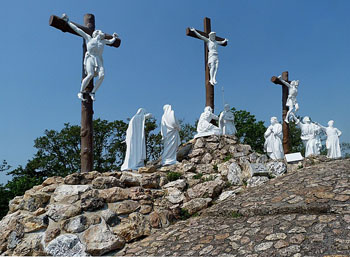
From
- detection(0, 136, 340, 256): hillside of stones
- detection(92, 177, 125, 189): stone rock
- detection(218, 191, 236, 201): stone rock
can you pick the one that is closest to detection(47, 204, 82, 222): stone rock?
detection(0, 136, 340, 256): hillside of stones

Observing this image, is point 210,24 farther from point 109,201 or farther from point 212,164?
point 109,201

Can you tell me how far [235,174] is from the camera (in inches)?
361

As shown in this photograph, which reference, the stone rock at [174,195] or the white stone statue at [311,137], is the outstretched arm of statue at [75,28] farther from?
the white stone statue at [311,137]

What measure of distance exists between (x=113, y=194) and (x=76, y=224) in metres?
1.12

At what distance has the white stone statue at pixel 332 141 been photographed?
→ 12211 mm

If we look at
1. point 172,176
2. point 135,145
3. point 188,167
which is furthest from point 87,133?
point 188,167

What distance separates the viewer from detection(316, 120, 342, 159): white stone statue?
12211mm

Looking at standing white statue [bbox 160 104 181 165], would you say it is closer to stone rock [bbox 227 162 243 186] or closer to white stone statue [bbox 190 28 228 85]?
stone rock [bbox 227 162 243 186]

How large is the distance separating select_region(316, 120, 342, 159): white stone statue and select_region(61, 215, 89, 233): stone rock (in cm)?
944

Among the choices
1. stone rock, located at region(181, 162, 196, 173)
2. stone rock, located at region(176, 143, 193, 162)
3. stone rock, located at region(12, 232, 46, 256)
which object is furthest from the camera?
stone rock, located at region(176, 143, 193, 162)

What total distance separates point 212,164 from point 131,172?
2686 millimetres

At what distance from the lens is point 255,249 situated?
5.01 m

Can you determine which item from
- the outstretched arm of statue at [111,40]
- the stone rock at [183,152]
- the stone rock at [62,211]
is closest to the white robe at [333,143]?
the stone rock at [183,152]

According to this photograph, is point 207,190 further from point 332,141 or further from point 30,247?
point 332,141
